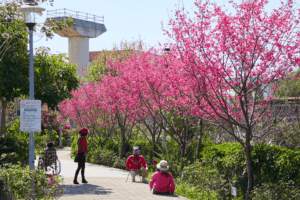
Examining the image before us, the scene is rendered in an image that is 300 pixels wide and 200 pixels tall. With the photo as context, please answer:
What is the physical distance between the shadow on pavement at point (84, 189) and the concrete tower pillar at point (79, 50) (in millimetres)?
39126

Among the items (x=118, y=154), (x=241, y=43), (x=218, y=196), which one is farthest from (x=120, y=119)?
(x=241, y=43)

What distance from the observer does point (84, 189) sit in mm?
11594

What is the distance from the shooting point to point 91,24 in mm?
52281

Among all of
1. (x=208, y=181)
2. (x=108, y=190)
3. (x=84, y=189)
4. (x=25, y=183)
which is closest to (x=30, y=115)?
(x=25, y=183)

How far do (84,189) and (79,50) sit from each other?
1608 inches

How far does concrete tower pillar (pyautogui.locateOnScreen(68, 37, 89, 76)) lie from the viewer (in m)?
50.2

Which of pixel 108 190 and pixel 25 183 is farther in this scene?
pixel 108 190

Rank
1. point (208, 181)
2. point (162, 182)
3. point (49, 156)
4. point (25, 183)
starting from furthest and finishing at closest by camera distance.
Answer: point (49, 156), point (208, 181), point (162, 182), point (25, 183)

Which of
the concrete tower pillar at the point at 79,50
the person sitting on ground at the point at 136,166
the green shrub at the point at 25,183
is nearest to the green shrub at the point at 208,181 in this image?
the person sitting on ground at the point at 136,166

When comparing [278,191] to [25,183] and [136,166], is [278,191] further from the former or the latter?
[136,166]

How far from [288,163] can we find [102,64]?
961 inches

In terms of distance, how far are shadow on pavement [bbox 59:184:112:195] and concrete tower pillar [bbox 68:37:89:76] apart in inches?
1540

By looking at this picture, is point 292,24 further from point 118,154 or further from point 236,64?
point 118,154

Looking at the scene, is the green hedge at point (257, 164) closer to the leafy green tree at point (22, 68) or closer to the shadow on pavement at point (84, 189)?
the shadow on pavement at point (84, 189)
